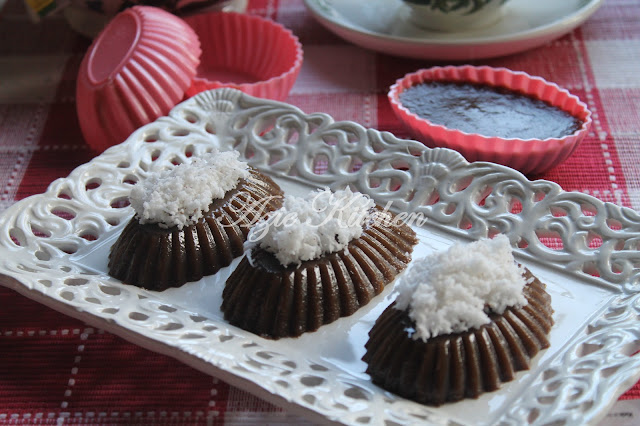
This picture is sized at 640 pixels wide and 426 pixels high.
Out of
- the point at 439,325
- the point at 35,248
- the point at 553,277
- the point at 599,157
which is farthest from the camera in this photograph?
the point at 599,157

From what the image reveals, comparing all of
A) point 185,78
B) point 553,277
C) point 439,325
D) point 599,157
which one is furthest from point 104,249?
point 599,157

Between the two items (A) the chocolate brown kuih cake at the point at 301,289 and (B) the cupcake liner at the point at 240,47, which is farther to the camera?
(B) the cupcake liner at the point at 240,47

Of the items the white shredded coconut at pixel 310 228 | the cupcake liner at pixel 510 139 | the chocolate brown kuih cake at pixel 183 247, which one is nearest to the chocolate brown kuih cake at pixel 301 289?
the white shredded coconut at pixel 310 228

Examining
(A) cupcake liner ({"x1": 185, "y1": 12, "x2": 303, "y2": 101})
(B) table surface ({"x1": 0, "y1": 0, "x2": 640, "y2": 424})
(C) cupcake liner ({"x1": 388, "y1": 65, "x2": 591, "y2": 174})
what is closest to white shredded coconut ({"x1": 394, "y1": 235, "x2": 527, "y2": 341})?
(B) table surface ({"x1": 0, "y1": 0, "x2": 640, "y2": 424})

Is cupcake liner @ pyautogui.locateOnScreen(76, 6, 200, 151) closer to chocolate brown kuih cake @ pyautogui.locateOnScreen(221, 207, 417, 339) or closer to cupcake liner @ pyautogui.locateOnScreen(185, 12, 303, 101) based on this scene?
cupcake liner @ pyautogui.locateOnScreen(185, 12, 303, 101)

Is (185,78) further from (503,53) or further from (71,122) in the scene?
(503,53)

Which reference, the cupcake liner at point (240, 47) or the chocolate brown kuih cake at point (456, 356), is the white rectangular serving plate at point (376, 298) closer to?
the chocolate brown kuih cake at point (456, 356)
